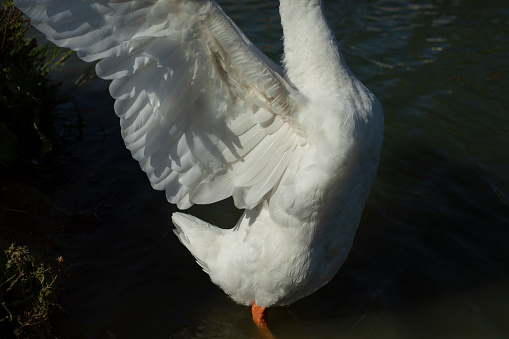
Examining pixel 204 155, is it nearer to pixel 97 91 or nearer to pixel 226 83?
pixel 226 83

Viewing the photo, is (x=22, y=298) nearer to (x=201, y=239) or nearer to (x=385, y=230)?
(x=201, y=239)

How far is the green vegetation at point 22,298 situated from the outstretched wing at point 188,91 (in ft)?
3.29

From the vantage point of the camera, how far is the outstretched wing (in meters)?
2.99

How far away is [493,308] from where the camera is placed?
445cm

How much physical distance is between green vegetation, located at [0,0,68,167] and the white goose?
1.72 meters

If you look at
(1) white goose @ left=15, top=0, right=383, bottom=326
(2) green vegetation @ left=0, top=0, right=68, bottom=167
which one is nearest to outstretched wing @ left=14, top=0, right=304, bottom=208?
(1) white goose @ left=15, top=0, right=383, bottom=326

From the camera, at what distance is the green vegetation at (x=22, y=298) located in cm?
350

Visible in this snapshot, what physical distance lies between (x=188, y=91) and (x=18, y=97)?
91.5 inches

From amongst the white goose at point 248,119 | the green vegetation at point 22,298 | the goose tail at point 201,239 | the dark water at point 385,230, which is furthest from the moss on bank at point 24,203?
the white goose at point 248,119

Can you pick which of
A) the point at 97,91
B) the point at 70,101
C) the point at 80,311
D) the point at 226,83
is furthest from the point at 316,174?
the point at 97,91

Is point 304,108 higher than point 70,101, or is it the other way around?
point 304,108

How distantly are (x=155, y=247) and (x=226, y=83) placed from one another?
217 cm

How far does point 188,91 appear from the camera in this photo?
3352 millimetres

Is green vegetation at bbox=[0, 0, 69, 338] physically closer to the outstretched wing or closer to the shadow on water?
the outstretched wing
